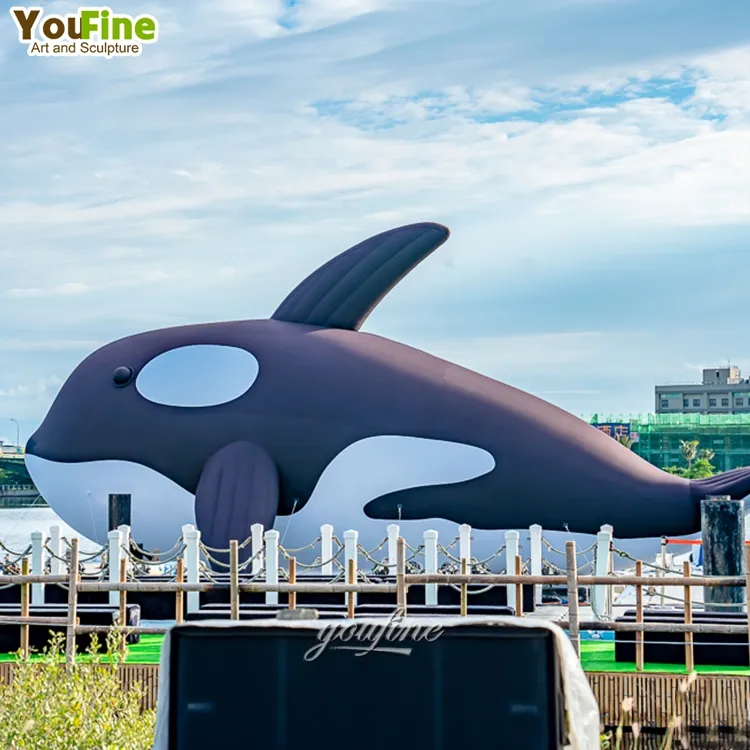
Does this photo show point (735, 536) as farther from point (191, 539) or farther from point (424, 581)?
point (191, 539)

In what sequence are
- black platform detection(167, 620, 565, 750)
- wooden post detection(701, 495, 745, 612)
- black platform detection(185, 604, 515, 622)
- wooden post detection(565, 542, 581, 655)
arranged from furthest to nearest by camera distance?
wooden post detection(701, 495, 745, 612), black platform detection(185, 604, 515, 622), wooden post detection(565, 542, 581, 655), black platform detection(167, 620, 565, 750)

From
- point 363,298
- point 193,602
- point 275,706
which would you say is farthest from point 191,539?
point 275,706

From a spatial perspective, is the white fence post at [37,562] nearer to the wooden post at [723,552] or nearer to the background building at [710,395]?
the wooden post at [723,552]

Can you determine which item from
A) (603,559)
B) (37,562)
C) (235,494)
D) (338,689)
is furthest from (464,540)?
(338,689)

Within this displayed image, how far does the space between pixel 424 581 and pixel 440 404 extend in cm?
631

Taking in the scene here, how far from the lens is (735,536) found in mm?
13188

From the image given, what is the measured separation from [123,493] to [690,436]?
78.8 meters

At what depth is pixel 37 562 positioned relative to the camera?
47.2ft

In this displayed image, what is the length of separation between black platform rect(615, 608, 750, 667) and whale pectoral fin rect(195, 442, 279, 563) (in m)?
6.04

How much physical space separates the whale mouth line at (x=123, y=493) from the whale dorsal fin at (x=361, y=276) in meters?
3.23

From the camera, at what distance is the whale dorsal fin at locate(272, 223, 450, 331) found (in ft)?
58.4

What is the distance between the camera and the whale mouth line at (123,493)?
17203mm

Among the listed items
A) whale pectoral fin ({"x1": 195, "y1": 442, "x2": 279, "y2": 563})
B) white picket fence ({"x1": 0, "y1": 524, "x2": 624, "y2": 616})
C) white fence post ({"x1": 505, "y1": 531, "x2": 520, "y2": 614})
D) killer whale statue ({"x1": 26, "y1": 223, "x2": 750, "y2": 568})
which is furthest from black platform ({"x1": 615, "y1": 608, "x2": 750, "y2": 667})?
whale pectoral fin ({"x1": 195, "y1": 442, "x2": 279, "y2": 563})

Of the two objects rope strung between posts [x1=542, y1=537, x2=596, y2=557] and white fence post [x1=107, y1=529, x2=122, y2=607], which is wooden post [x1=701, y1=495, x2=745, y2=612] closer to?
rope strung between posts [x1=542, y1=537, x2=596, y2=557]
